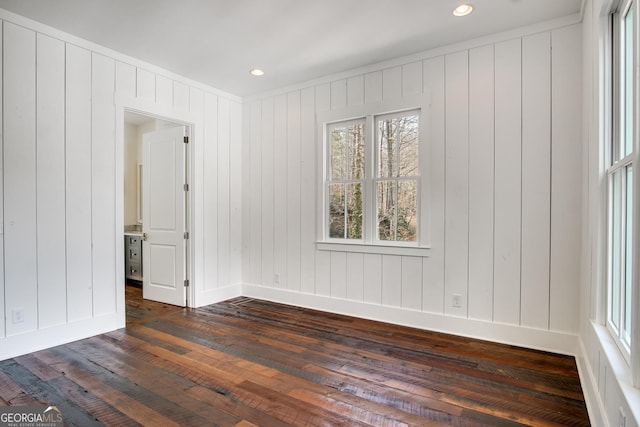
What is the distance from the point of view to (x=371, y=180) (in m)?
3.80

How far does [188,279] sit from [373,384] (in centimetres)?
283

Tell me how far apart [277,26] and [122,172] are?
2.15 meters

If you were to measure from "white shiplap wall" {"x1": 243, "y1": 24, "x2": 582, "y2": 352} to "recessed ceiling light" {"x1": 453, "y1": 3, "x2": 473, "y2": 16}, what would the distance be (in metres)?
0.52

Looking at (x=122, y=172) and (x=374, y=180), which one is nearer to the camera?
(x=122, y=172)

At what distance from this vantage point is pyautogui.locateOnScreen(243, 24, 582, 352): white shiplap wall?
287 cm

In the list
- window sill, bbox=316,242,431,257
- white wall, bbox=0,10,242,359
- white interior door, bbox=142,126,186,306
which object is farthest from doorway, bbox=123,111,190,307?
window sill, bbox=316,242,431,257

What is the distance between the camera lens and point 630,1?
5.42 feet

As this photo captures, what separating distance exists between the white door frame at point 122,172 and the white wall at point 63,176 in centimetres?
1

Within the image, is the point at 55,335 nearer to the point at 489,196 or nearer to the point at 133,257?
the point at 133,257

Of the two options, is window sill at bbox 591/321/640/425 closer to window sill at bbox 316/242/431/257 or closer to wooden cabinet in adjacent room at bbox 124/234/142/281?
window sill at bbox 316/242/431/257

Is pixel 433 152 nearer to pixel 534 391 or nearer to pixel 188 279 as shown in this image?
pixel 534 391

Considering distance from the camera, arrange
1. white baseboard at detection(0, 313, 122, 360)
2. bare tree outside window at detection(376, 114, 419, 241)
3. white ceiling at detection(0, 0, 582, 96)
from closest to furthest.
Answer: white ceiling at detection(0, 0, 582, 96) < white baseboard at detection(0, 313, 122, 360) < bare tree outside window at detection(376, 114, 419, 241)

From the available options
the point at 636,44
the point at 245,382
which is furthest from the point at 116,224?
the point at 636,44

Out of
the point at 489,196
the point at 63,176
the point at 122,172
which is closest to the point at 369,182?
the point at 489,196
